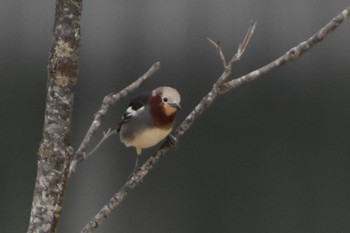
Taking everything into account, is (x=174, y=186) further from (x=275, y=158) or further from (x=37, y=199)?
(x=37, y=199)

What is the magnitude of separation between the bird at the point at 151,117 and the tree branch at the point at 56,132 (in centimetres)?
166

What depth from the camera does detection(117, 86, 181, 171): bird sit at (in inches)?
175

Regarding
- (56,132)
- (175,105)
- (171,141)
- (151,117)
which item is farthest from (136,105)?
(56,132)

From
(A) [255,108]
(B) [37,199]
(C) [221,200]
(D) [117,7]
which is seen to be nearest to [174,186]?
(C) [221,200]

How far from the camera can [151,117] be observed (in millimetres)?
4535

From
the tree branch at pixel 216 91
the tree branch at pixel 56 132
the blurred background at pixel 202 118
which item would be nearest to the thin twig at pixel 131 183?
the tree branch at pixel 216 91

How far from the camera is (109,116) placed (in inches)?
277

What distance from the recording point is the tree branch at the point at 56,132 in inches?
106

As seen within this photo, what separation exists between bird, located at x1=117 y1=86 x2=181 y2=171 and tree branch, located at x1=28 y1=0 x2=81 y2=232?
1.66 metres

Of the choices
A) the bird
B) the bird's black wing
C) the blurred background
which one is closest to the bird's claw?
the bird

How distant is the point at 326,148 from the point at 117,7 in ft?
6.04

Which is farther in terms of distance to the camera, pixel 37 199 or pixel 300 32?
pixel 300 32

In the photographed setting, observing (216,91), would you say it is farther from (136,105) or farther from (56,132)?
(136,105)

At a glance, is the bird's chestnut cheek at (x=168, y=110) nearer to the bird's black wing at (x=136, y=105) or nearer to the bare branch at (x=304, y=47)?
the bird's black wing at (x=136, y=105)
